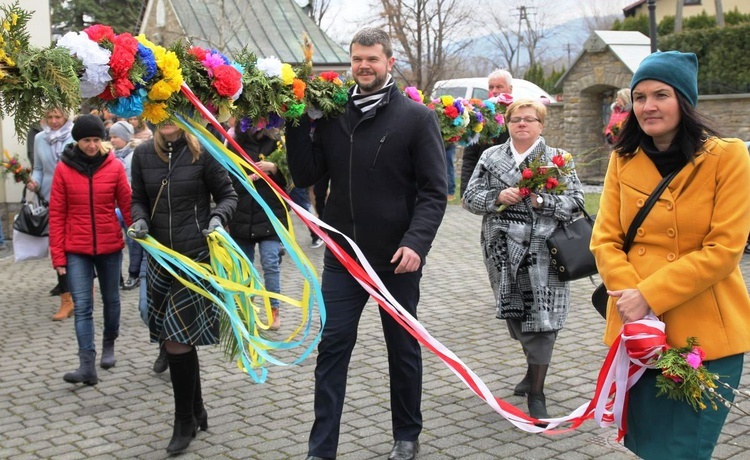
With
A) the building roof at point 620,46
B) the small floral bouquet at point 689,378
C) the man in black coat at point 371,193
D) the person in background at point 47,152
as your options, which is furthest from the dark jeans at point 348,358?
the building roof at point 620,46

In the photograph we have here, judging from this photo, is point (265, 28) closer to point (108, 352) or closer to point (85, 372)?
point (108, 352)

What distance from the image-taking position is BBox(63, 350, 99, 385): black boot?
21.9 ft

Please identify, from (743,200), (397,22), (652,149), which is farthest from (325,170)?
Answer: (397,22)

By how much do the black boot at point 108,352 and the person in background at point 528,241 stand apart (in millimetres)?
3094

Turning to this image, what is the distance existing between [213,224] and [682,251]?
2925 mm

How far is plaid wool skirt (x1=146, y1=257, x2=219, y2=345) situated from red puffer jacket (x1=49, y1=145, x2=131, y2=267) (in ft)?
5.06

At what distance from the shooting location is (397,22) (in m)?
28.1

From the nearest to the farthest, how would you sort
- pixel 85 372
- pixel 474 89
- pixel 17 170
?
pixel 85 372 → pixel 17 170 → pixel 474 89

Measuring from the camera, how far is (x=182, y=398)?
5234mm

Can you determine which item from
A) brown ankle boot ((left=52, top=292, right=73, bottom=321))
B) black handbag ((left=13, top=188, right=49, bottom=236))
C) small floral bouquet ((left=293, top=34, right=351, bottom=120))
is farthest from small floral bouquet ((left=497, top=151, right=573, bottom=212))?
black handbag ((left=13, top=188, right=49, bottom=236))

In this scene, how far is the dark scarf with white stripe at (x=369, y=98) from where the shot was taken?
15.8 ft

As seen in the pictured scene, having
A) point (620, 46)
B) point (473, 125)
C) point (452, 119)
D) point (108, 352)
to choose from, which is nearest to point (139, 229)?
point (108, 352)

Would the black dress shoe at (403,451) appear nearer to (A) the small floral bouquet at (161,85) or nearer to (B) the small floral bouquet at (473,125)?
(A) the small floral bouquet at (161,85)

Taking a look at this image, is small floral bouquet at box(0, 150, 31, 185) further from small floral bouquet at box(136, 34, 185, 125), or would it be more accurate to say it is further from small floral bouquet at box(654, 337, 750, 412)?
small floral bouquet at box(654, 337, 750, 412)
